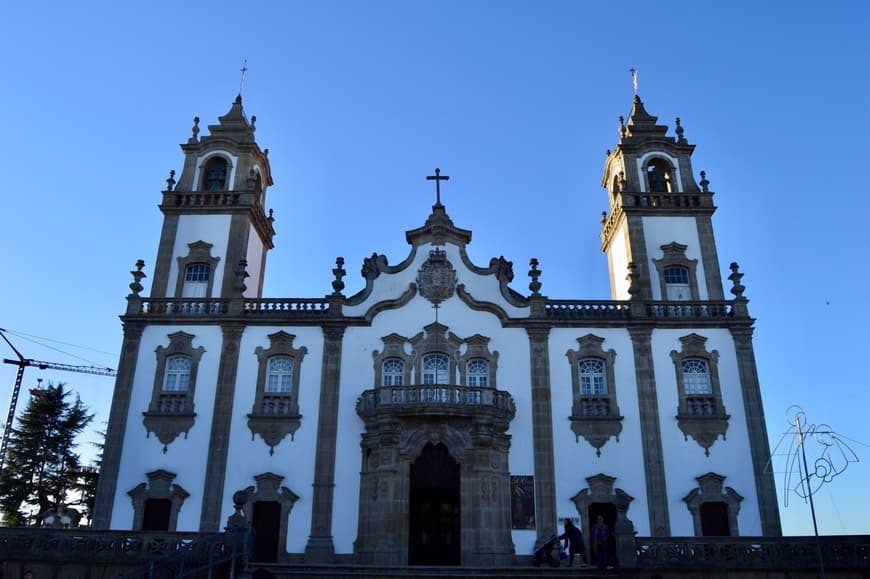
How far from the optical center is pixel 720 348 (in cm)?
2434

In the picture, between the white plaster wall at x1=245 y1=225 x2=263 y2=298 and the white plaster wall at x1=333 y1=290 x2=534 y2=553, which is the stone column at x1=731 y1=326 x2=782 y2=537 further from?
the white plaster wall at x1=245 y1=225 x2=263 y2=298

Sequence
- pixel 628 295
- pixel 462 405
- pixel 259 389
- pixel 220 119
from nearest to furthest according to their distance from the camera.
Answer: pixel 462 405 < pixel 259 389 < pixel 628 295 < pixel 220 119

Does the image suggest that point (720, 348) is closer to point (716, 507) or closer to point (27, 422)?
point (716, 507)

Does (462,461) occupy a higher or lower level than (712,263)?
lower

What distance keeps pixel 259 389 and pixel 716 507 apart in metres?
15.6

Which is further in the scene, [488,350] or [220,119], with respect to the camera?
[220,119]

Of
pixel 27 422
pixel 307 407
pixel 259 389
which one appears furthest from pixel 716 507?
pixel 27 422

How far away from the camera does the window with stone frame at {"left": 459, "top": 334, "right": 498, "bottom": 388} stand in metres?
24.0

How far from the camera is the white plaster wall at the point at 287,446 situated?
22250 mm

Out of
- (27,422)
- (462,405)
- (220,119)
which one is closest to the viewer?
(462,405)

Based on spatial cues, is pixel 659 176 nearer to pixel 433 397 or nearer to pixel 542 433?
pixel 542 433

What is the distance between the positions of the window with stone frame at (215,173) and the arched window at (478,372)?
12.8 m

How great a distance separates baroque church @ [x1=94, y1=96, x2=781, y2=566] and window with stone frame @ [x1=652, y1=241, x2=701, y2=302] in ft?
0.27

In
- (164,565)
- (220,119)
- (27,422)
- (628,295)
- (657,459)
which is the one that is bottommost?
(164,565)
